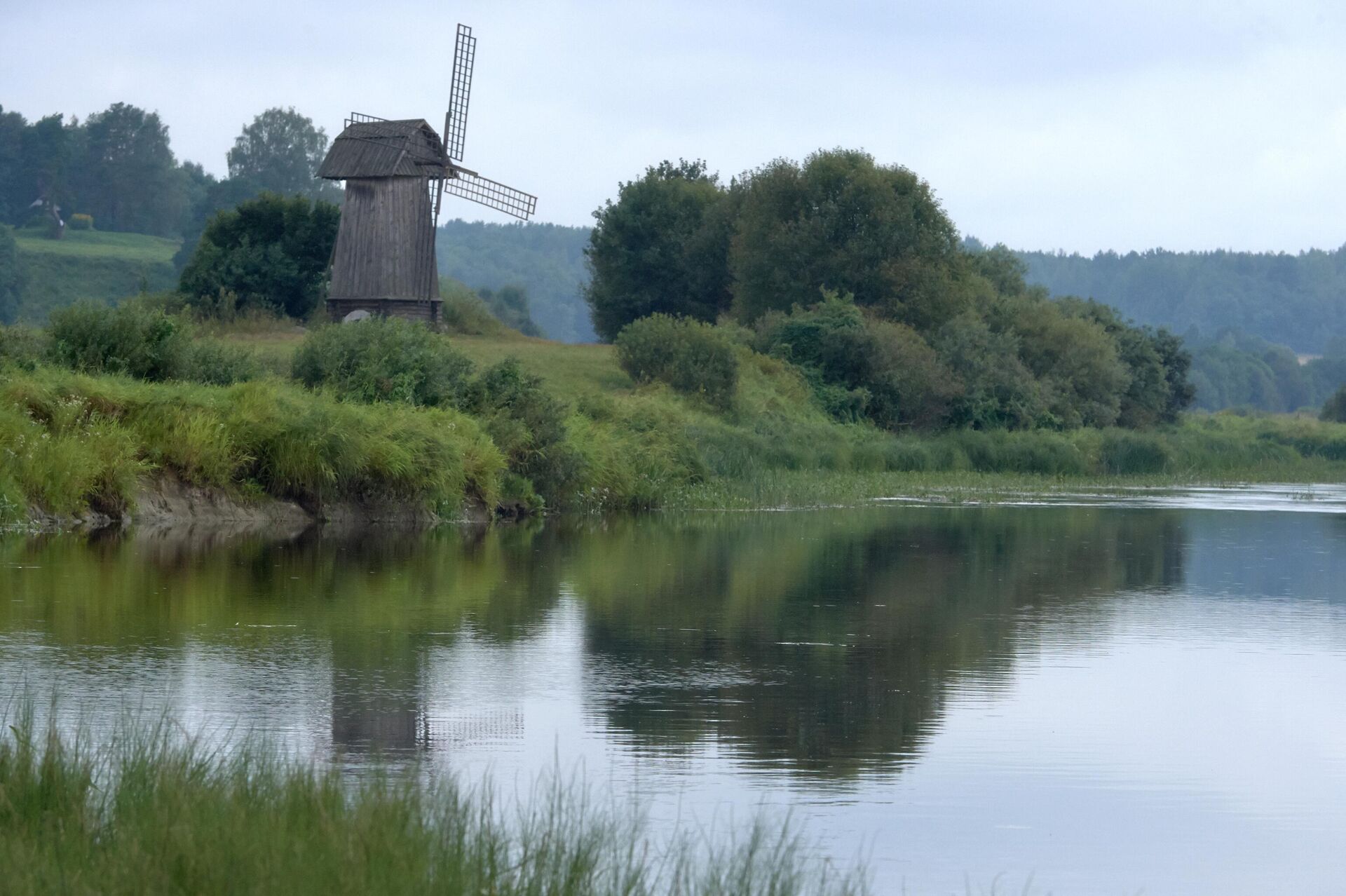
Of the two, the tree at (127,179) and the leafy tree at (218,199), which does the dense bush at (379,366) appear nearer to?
the leafy tree at (218,199)

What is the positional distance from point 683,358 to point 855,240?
18220mm

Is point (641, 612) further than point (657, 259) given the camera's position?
No

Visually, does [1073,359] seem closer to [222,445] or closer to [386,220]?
[386,220]

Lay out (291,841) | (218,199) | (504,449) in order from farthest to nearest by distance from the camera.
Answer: (218,199), (504,449), (291,841)

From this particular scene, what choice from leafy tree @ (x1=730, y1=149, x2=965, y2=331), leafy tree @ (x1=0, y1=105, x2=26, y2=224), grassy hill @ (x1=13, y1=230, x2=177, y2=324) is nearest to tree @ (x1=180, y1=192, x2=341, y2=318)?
leafy tree @ (x1=730, y1=149, x2=965, y2=331)

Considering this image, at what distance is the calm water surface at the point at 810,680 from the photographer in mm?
9258

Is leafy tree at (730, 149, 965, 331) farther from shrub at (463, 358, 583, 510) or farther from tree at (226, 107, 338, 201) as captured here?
tree at (226, 107, 338, 201)

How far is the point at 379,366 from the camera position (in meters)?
33.0

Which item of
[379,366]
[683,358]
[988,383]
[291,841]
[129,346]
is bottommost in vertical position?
[291,841]

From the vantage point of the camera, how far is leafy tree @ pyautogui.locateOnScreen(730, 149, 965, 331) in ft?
217

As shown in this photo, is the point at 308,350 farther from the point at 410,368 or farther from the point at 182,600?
the point at 182,600

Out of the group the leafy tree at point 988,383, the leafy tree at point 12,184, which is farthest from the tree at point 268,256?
the leafy tree at point 12,184

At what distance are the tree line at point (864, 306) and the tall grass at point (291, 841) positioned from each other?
4231 cm

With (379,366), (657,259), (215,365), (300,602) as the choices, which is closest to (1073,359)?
(657,259)
